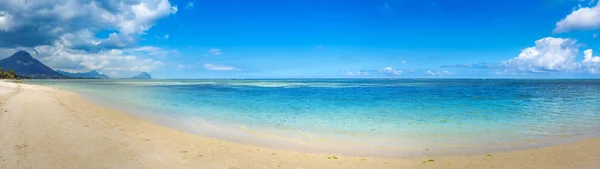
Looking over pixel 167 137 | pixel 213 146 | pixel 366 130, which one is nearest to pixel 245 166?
pixel 213 146

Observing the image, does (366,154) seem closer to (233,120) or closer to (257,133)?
(257,133)

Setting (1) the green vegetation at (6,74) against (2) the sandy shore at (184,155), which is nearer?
(2) the sandy shore at (184,155)

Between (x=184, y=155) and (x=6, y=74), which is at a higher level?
(x=6, y=74)

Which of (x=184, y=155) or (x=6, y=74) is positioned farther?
(x=6, y=74)

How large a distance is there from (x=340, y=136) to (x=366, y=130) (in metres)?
2.00

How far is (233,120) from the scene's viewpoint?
56.8ft

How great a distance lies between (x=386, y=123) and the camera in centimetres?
1627

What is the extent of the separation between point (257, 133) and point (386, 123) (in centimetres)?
713

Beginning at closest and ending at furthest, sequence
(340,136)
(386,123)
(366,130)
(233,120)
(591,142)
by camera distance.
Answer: (591,142)
(340,136)
(366,130)
(386,123)
(233,120)

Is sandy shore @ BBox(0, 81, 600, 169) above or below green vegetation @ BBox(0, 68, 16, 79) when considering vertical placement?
below

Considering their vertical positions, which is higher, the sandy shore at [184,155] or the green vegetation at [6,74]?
the green vegetation at [6,74]

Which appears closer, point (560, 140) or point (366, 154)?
point (366, 154)

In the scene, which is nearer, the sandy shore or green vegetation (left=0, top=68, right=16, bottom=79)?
the sandy shore

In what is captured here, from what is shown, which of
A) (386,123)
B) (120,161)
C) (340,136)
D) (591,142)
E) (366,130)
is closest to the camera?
(120,161)
